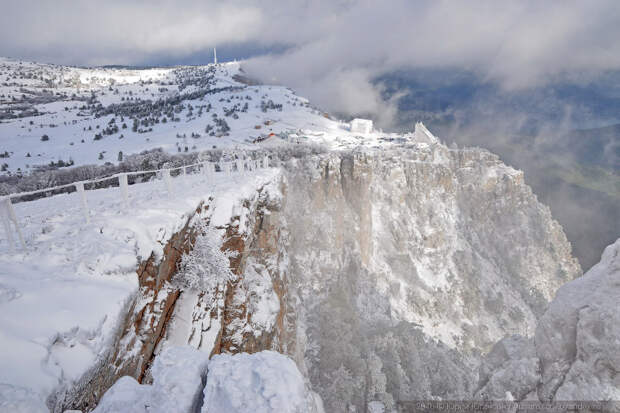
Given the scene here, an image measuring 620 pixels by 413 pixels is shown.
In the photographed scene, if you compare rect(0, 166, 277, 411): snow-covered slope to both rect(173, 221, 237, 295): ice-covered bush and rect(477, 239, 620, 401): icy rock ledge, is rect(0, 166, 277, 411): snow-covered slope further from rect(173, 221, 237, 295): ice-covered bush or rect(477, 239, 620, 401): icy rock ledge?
rect(477, 239, 620, 401): icy rock ledge

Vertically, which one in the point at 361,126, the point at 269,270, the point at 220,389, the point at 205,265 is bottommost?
the point at 269,270

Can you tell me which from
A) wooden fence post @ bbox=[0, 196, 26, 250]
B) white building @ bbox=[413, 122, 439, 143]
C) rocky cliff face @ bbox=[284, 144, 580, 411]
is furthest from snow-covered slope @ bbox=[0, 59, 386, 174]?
wooden fence post @ bbox=[0, 196, 26, 250]

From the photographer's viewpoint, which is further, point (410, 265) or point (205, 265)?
point (410, 265)

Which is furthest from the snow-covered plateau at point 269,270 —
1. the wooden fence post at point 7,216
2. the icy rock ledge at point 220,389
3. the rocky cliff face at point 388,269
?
the wooden fence post at point 7,216

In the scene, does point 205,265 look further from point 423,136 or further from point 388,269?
point 423,136

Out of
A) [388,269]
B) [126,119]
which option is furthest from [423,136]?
[126,119]

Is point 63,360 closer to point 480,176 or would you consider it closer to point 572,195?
point 480,176
